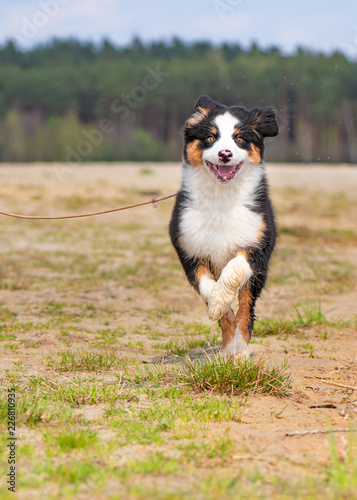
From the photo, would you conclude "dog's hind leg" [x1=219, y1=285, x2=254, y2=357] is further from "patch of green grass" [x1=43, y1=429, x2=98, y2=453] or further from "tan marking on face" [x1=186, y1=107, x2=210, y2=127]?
"patch of green grass" [x1=43, y1=429, x2=98, y2=453]

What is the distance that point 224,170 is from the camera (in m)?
4.62

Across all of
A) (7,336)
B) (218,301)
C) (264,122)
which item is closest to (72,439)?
(218,301)

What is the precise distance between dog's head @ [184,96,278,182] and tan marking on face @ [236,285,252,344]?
94cm

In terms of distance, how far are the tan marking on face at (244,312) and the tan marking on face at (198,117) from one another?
130cm

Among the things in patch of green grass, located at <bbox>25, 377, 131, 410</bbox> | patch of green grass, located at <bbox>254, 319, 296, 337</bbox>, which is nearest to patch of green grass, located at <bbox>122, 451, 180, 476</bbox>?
patch of green grass, located at <bbox>25, 377, 131, 410</bbox>

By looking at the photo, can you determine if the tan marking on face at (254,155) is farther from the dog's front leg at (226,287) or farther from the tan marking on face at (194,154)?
the dog's front leg at (226,287)

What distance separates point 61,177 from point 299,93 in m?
29.9

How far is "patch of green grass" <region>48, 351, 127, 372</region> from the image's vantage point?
4910 millimetres

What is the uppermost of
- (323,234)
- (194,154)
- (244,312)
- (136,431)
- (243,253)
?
(194,154)

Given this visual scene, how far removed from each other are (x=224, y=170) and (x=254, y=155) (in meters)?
0.31

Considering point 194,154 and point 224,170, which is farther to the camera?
point 194,154

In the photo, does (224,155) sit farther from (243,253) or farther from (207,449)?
(207,449)

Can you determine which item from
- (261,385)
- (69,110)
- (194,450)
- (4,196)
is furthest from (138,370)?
(69,110)

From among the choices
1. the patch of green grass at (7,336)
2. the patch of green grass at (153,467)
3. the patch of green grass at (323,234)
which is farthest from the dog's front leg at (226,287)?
the patch of green grass at (323,234)
